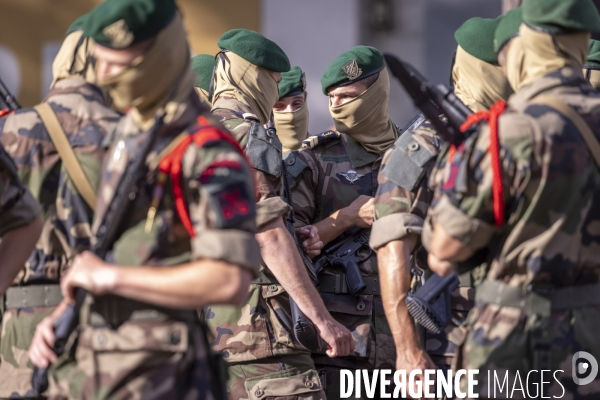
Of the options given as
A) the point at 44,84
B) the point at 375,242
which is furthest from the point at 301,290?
the point at 44,84

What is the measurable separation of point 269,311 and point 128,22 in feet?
6.55

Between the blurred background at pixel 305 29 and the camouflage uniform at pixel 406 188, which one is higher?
the camouflage uniform at pixel 406 188

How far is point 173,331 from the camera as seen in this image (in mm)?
2877

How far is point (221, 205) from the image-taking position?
273 cm

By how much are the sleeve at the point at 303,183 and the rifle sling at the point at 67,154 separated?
67.8 inches

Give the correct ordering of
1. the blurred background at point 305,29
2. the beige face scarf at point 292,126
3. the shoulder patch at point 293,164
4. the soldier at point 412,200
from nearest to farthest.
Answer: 1. the soldier at point 412,200
2. the shoulder patch at point 293,164
3. the beige face scarf at point 292,126
4. the blurred background at point 305,29

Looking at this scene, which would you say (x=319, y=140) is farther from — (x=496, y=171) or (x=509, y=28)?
Answer: (x=496, y=171)

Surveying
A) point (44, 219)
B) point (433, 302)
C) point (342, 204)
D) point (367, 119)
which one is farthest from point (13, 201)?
point (367, 119)

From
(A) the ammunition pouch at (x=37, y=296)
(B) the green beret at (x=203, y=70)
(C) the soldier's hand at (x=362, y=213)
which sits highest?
(A) the ammunition pouch at (x=37, y=296)

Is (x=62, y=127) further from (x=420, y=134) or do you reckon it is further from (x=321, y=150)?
(x=321, y=150)

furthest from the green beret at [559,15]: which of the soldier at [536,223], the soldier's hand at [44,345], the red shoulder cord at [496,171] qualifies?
the soldier's hand at [44,345]

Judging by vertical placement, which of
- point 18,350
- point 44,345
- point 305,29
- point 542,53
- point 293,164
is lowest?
point 305,29

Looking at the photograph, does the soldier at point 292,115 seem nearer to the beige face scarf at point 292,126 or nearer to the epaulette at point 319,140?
the beige face scarf at point 292,126

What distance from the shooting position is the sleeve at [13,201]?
130 inches
